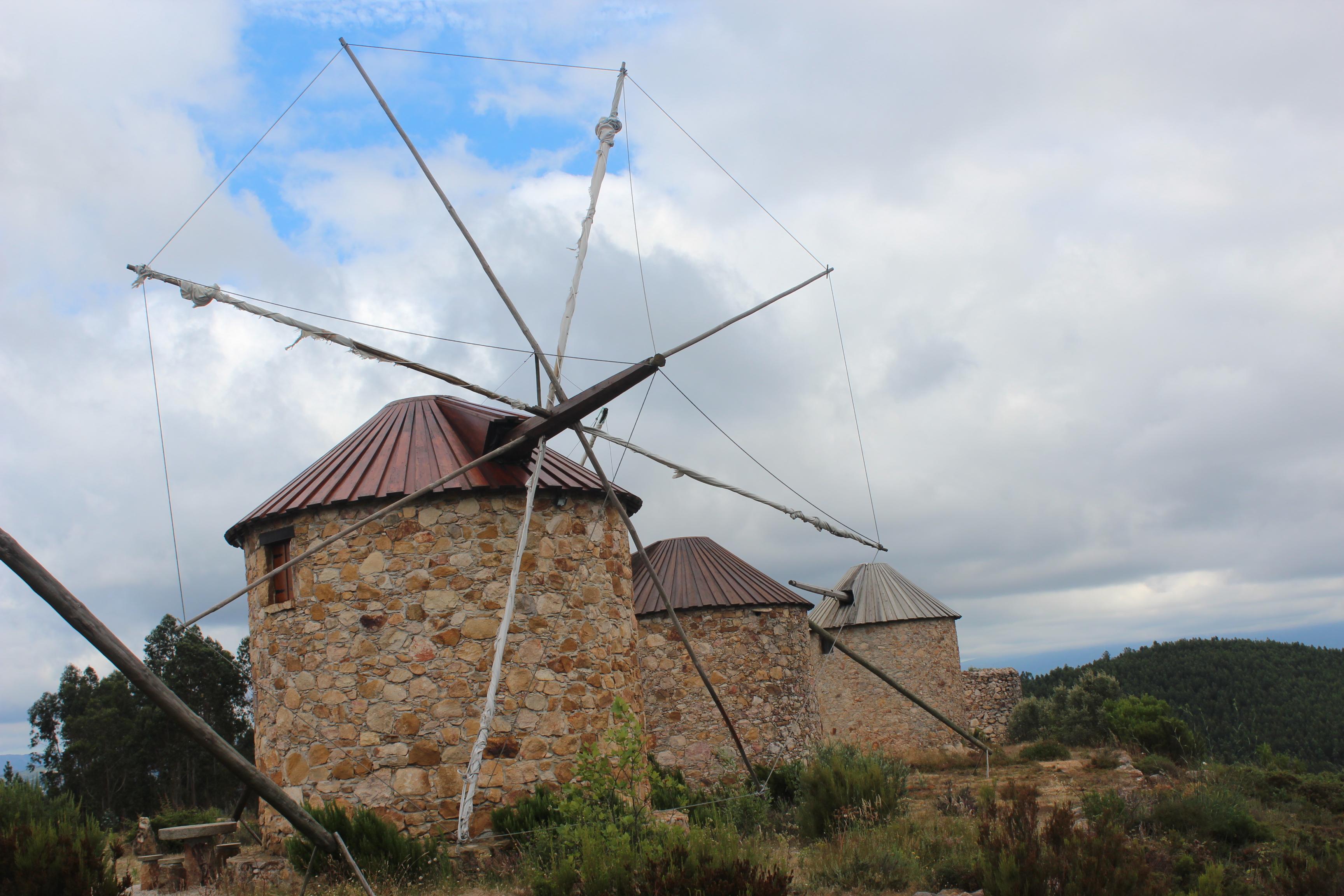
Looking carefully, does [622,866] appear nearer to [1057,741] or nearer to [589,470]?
[589,470]

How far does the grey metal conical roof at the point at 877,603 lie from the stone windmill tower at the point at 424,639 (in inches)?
543

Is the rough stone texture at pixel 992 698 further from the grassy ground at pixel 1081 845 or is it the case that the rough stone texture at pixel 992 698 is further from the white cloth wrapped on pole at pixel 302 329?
the white cloth wrapped on pole at pixel 302 329

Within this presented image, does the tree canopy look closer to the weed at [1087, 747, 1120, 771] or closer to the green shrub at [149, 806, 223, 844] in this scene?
the green shrub at [149, 806, 223, 844]

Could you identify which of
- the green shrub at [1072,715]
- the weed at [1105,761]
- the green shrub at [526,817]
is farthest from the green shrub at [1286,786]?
the green shrub at [526,817]

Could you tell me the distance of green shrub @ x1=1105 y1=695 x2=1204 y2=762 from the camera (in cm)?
1788

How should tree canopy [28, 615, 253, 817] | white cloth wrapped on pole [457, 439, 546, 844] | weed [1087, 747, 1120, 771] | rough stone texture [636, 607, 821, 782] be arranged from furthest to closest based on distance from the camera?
tree canopy [28, 615, 253, 817], weed [1087, 747, 1120, 771], rough stone texture [636, 607, 821, 782], white cloth wrapped on pole [457, 439, 546, 844]

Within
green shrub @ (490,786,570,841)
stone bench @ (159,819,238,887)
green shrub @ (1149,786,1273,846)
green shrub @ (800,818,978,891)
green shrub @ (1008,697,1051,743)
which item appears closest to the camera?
green shrub @ (800,818,978,891)

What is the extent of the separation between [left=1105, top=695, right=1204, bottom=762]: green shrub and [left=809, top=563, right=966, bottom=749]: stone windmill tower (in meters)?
3.88

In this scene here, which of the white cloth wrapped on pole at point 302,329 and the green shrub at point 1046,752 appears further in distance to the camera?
the green shrub at point 1046,752

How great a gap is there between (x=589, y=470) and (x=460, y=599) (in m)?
2.90

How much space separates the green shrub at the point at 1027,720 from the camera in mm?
24109

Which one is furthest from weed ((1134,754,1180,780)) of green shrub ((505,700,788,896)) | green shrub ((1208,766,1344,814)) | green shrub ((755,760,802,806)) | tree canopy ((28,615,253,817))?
tree canopy ((28,615,253,817))

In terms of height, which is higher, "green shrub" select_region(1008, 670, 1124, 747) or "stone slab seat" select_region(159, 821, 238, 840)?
"stone slab seat" select_region(159, 821, 238, 840)

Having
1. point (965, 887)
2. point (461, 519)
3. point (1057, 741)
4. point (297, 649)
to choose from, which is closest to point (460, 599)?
point (461, 519)
